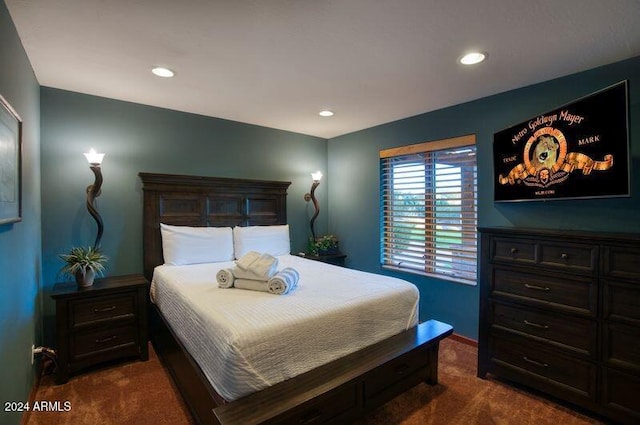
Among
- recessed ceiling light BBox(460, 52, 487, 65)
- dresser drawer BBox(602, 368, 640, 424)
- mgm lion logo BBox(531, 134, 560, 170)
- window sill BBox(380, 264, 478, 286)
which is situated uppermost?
recessed ceiling light BBox(460, 52, 487, 65)

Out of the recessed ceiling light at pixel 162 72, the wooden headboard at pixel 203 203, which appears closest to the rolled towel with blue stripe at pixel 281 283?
the wooden headboard at pixel 203 203

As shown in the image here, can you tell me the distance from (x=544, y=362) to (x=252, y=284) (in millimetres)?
2203

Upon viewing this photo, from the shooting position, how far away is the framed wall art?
6.26ft

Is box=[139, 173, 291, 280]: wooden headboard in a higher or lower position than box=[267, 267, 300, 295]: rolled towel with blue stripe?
higher

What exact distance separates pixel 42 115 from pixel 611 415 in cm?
491

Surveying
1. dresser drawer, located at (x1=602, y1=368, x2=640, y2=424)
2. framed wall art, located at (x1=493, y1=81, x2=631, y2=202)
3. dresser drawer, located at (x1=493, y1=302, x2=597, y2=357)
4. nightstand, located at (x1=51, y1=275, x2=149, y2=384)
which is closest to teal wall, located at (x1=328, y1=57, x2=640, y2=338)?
framed wall art, located at (x1=493, y1=81, x2=631, y2=202)

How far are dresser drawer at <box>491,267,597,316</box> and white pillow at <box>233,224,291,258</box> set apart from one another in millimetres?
2288

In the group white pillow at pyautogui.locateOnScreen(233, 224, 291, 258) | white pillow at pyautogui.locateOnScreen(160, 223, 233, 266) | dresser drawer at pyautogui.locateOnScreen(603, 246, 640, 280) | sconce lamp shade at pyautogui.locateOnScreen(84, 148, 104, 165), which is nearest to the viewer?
dresser drawer at pyautogui.locateOnScreen(603, 246, 640, 280)

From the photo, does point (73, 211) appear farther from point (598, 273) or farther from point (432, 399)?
point (598, 273)

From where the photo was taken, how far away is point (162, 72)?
2.45 m

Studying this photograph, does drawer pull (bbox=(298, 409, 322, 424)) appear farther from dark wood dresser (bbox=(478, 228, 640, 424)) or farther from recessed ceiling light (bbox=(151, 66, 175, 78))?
recessed ceiling light (bbox=(151, 66, 175, 78))

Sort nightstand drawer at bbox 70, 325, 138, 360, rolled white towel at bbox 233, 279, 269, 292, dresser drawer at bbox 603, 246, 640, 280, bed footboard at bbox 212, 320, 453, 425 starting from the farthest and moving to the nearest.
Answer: nightstand drawer at bbox 70, 325, 138, 360, rolled white towel at bbox 233, 279, 269, 292, dresser drawer at bbox 603, 246, 640, 280, bed footboard at bbox 212, 320, 453, 425

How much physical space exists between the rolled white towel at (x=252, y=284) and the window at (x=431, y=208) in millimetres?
2114

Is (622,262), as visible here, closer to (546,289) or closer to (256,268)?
(546,289)
